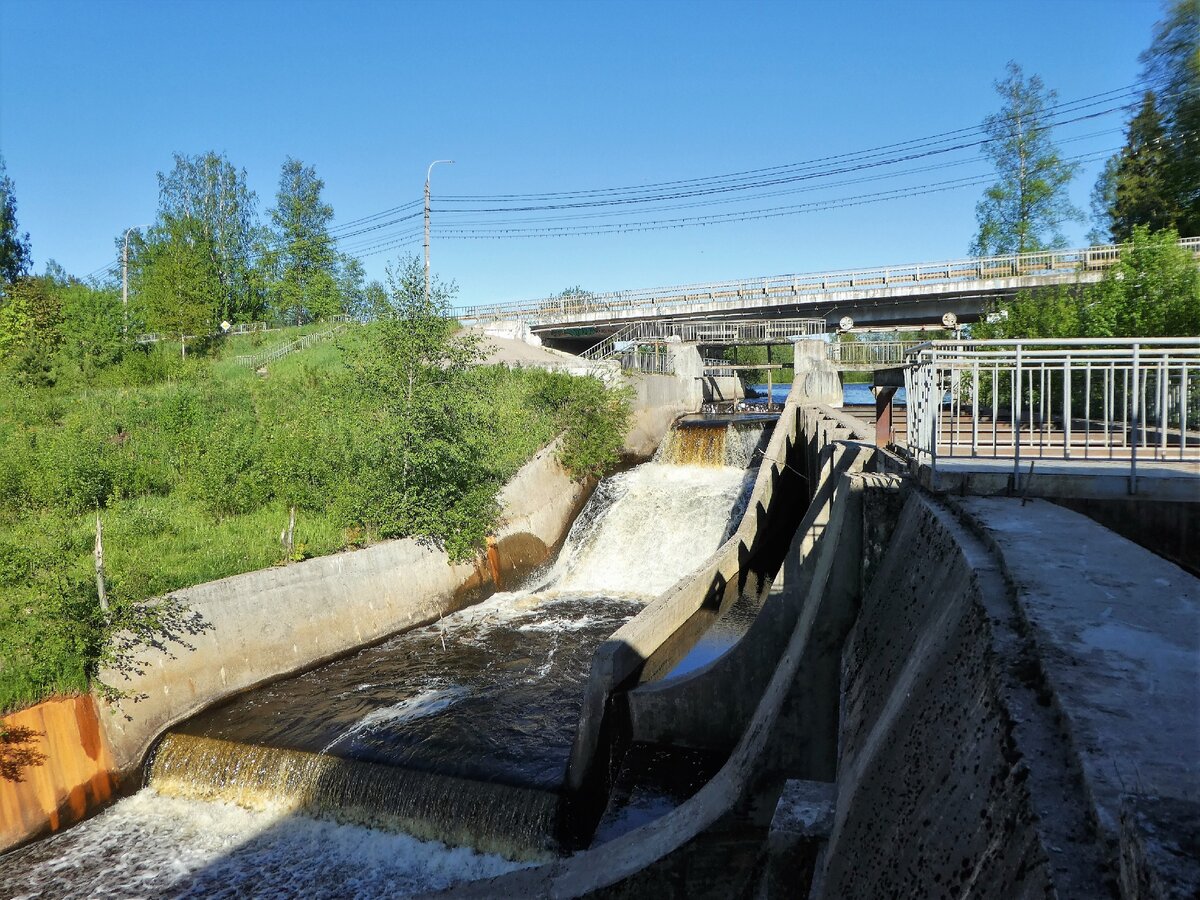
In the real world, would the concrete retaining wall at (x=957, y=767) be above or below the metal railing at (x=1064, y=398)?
below

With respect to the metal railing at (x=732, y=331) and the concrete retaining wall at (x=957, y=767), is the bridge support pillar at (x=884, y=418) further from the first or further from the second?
the metal railing at (x=732, y=331)

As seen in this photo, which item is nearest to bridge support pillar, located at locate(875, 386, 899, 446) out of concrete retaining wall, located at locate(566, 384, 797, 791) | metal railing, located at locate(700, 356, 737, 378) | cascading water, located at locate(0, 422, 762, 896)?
concrete retaining wall, located at locate(566, 384, 797, 791)

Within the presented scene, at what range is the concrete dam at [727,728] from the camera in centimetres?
231

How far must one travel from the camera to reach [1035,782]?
6.95 ft

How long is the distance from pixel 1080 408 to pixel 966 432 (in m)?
5.29

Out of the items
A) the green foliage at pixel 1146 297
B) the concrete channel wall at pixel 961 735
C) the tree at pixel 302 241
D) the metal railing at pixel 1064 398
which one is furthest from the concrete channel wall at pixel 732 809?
the tree at pixel 302 241

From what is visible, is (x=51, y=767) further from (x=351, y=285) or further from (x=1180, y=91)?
(x=351, y=285)

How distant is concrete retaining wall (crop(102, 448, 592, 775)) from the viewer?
11602 millimetres

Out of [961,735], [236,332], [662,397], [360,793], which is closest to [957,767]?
[961,735]

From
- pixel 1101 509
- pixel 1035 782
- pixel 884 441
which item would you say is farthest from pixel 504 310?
pixel 1035 782

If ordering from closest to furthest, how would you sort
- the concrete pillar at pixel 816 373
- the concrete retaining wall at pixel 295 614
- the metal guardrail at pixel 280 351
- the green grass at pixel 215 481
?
the green grass at pixel 215 481 → the concrete retaining wall at pixel 295 614 → the concrete pillar at pixel 816 373 → the metal guardrail at pixel 280 351

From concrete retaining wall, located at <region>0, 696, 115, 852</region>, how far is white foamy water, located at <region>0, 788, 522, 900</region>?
1.06ft

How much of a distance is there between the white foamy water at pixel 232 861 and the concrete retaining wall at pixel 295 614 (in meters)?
1.52

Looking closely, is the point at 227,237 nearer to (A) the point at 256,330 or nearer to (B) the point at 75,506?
(A) the point at 256,330
